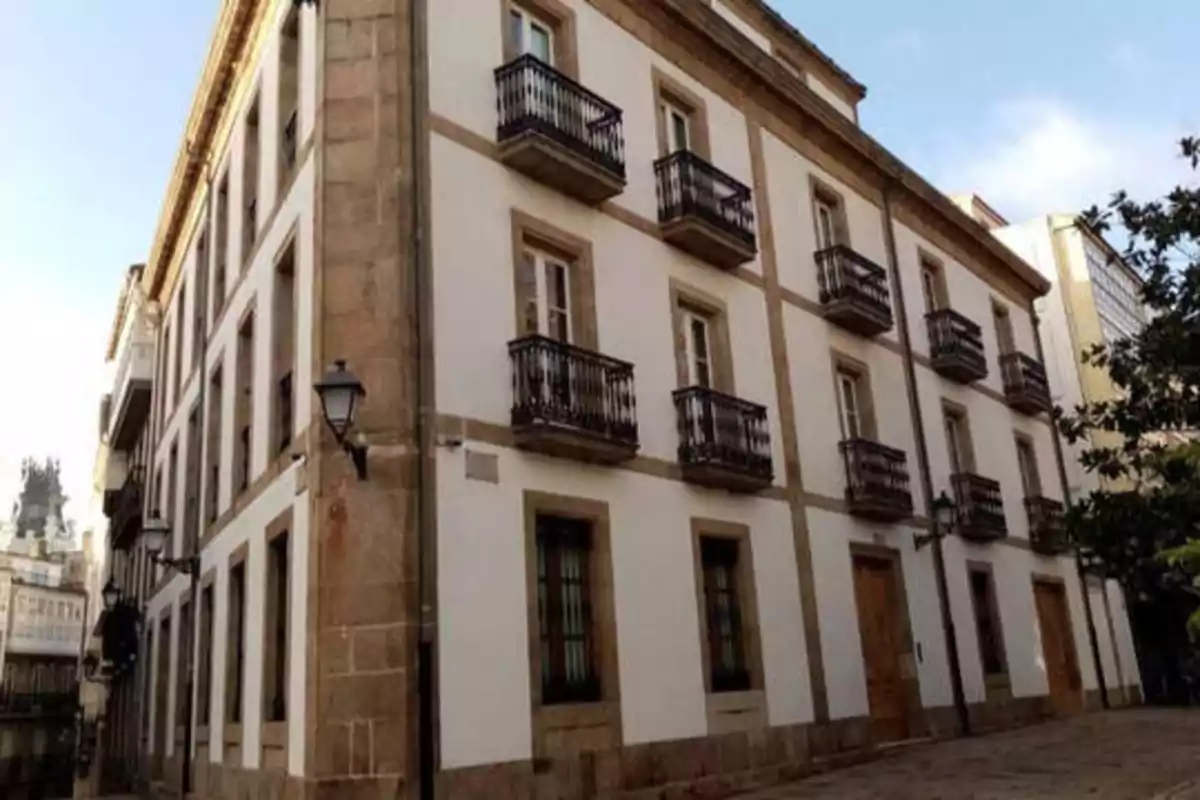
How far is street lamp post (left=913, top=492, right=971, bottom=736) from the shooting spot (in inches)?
615

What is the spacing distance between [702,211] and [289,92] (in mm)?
5238

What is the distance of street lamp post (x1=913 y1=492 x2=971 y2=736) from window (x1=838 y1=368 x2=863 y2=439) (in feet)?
5.83

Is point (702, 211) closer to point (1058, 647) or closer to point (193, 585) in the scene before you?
point (193, 585)

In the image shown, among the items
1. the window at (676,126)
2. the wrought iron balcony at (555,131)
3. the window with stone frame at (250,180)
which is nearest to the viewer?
the wrought iron balcony at (555,131)

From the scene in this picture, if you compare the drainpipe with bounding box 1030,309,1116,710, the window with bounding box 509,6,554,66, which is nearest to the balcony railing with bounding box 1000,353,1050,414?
the drainpipe with bounding box 1030,309,1116,710

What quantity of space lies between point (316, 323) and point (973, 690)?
12.2 metres

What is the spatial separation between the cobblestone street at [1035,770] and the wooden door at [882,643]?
1.61 feet

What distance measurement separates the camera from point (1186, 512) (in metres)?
9.98

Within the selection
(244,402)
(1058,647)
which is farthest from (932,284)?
(244,402)

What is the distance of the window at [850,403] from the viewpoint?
1535 cm

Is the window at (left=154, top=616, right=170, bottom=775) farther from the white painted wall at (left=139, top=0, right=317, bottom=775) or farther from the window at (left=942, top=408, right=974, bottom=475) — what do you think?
the window at (left=942, top=408, right=974, bottom=475)

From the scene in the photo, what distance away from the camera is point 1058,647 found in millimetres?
19656

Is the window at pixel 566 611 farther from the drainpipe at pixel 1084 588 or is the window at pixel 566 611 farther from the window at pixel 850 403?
the drainpipe at pixel 1084 588

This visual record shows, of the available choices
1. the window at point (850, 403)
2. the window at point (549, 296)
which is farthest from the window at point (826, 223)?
the window at point (549, 296)
